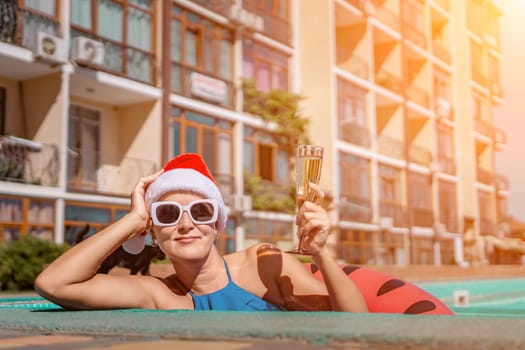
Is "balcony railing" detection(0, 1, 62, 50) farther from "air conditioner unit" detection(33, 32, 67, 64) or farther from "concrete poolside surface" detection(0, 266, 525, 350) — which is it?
"concrete poolside surface" detection(0, 266, 525, 350)

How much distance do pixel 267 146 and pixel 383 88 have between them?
851 cm

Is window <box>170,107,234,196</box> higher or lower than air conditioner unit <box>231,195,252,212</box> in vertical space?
higher

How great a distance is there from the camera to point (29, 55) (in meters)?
14.8

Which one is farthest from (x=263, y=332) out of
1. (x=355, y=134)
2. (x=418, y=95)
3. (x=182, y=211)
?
(x=418, y=95)

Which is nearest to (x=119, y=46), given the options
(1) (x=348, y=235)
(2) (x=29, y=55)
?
(2) (x=29, y=55)

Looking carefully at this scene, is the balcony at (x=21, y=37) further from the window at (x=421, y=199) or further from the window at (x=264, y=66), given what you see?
the window at (x=421, y=199)

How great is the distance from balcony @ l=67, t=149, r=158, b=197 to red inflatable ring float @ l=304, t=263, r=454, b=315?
1272 centimetres

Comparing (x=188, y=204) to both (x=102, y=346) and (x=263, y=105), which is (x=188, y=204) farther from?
(x=263, y=105)

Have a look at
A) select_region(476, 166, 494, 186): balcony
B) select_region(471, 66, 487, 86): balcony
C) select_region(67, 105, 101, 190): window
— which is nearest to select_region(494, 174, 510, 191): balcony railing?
select_region(476, 166, 494, 186): balcony

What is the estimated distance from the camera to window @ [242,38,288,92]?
22.1 metres

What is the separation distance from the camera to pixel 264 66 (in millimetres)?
22734

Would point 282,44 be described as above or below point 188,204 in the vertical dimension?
above

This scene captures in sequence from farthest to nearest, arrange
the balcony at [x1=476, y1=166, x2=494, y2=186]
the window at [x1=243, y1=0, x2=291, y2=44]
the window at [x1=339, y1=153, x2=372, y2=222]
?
the balcony at [x1=476, y1=166, x2=494, y2=186] → the window at [x1=339, y1=153, x2=372, y2=222] → the window at [x1=243, y1=0, x2=291, y2=44]

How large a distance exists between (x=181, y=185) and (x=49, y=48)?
495 inches
